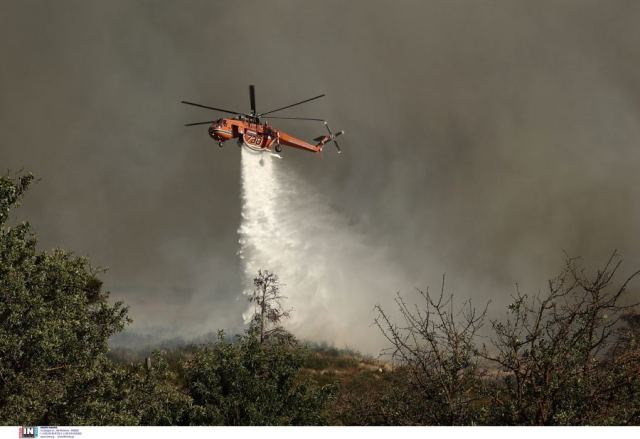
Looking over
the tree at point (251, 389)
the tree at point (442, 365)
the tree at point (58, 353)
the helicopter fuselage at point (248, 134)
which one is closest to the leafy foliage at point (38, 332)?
the tree at point (58, 353)

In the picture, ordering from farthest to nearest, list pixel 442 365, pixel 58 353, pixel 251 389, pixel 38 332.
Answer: pixel 251 389 < pixel 58 353 < pixel 38 332 < pixel 442 365

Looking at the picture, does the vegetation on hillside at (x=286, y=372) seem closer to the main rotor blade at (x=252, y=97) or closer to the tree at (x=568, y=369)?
the tree at (x=568, y=369)

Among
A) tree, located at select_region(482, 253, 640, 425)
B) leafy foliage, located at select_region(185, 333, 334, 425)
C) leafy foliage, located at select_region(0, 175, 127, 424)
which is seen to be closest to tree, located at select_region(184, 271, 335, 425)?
leafy foliage, located at select_region(185, 333, 334, 425)

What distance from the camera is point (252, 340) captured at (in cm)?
3244

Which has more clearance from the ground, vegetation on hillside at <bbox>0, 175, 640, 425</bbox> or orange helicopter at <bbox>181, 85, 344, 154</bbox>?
orange helicopter at <bbox>181, 85, 344, 154</bbox>

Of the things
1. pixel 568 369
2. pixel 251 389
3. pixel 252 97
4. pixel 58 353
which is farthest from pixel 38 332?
pixel 252 97

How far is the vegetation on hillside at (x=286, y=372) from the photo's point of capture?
16250 mm

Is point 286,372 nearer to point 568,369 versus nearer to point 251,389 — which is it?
point 251,389

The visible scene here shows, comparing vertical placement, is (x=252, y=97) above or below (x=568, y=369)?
above

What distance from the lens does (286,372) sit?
1243 inches

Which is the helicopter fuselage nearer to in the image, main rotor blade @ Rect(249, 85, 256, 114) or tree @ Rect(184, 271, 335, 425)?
main rotor blade @ Rect(249, 85, 256, 114)

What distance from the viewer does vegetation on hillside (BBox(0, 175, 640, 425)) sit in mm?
16250
